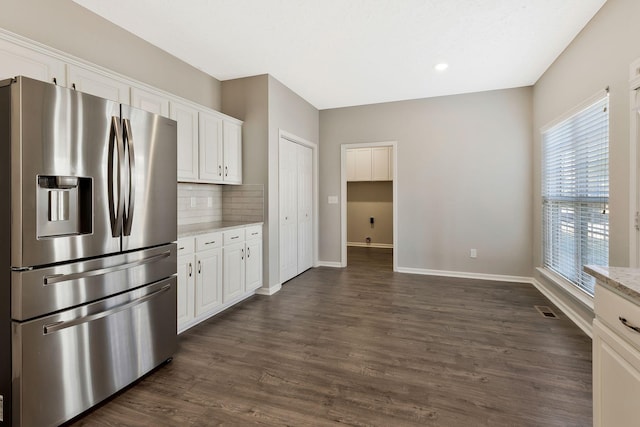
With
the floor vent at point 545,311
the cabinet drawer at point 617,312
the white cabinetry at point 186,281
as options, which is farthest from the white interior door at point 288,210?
the cabinet drawer at point 617,312

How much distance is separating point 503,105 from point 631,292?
4183mm

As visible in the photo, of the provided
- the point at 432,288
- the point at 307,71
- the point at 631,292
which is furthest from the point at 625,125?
the point at 307,71

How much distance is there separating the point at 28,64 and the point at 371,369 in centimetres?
304

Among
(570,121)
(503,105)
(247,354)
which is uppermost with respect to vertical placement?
(503,105)

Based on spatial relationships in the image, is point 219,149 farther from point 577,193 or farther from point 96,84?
point 577,193

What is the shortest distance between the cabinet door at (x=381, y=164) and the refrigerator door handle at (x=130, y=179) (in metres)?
5.60

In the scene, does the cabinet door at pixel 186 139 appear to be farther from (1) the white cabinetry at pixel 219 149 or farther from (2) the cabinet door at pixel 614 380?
(2) the cabinet door at pixel 614 380

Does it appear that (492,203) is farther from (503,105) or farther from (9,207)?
(9,207)

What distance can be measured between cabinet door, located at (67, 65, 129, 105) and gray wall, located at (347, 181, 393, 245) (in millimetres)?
5722

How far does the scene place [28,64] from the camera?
75.3 inches

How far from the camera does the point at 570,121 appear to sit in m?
3.18

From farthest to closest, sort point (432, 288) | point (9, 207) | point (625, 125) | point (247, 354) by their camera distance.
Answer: point (432, 288), point (247, 354), point (625, 125), point (9, 207)

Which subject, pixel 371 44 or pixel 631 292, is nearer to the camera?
pixel 631 292

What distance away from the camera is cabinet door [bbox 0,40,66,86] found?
71.0 inches
